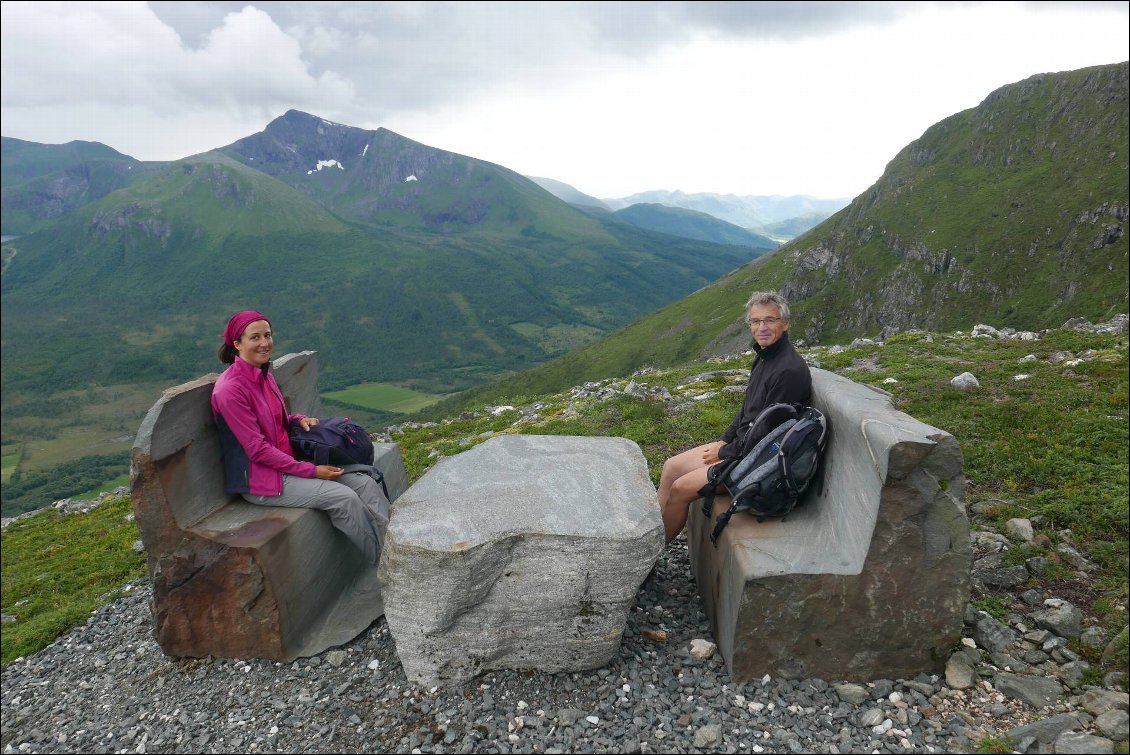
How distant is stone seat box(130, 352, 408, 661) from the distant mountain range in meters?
97.3

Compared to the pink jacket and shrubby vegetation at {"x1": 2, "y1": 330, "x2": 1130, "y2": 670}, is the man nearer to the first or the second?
shrubby vegetation at {"x1": 2, "y1": 330, "x2": 1130, "y2": 670}

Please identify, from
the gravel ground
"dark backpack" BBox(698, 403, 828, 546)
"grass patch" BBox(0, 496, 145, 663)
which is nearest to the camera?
the gravel ground

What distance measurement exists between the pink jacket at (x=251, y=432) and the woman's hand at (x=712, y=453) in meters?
5.22

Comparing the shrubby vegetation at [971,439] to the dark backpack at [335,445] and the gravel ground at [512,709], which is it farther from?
the dark backpack at [335,445]

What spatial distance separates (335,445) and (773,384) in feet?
19.4

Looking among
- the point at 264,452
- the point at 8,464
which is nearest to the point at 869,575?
the point at 264,452

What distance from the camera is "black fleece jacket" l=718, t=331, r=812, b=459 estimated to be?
706 centimetres

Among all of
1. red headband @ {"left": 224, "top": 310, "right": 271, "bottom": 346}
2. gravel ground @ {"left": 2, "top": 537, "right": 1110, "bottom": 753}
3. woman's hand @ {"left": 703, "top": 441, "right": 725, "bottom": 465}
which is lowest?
gravel ground @ {"left": 2, "top": 537, "right": 1110, "bottom": 753}

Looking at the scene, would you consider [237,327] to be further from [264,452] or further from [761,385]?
[761,385]

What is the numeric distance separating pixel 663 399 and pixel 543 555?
1096 centimetres

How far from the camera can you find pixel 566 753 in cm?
533

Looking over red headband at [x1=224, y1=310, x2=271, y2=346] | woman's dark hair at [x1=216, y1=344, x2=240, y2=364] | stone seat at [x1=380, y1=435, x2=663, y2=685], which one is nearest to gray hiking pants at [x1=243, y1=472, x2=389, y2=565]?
stone seat at [x1=380, y1=435, x2=663, y2=685]

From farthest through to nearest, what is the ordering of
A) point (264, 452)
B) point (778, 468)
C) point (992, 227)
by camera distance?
point (992, 227)
point (264, 452)
point (778, 468)

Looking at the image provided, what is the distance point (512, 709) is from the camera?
19.4ft
